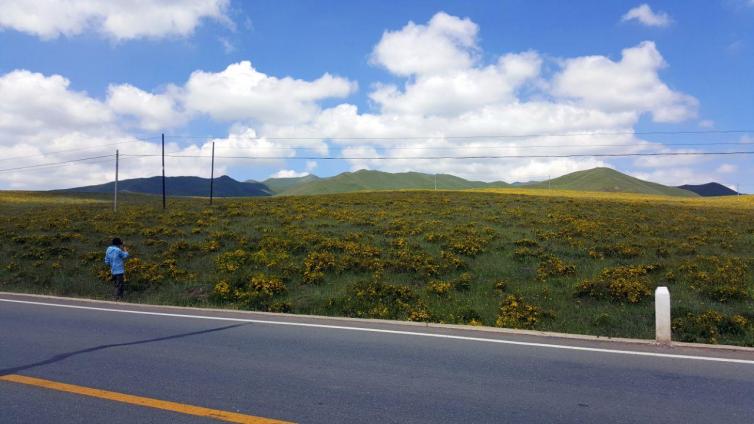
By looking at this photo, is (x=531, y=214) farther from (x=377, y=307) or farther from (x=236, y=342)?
(x=236, y=342)

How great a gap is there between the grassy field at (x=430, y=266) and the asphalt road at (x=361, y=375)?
120 inches

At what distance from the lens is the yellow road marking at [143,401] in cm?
518

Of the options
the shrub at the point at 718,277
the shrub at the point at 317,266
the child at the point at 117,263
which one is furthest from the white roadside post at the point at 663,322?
the child at the point at 117,263

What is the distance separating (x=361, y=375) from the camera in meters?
6.74

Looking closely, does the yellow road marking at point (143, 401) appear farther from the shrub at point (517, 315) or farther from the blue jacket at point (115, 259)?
the blue jacket at point (115, 259)

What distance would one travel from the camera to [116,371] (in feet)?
22.3

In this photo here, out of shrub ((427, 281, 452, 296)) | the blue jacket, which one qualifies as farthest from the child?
shrub ((427, 281, 452, 296))

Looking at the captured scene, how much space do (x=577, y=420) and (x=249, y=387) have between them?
353 cm

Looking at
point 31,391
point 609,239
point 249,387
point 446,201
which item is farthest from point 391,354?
point 446,201

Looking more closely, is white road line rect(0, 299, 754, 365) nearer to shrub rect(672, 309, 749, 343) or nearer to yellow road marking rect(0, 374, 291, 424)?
shrub rect(672, 309, 749, 343)

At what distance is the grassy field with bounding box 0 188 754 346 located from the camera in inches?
481

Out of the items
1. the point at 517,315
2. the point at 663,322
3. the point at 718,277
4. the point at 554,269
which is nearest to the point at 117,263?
the point at 517,315

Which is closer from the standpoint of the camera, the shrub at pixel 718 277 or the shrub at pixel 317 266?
the shrub at pixel 718 277

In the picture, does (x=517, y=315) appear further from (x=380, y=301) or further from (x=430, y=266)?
(x=430, y=266)
